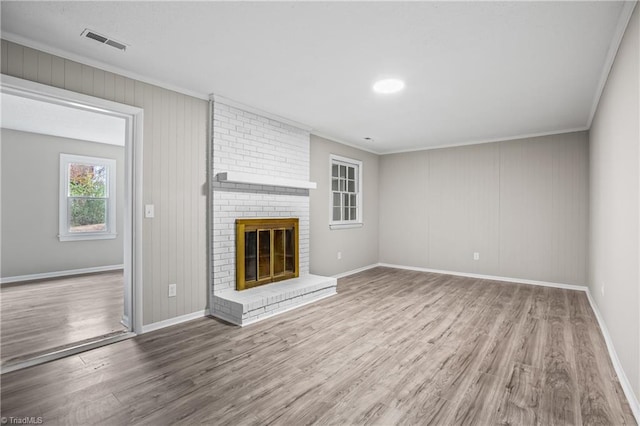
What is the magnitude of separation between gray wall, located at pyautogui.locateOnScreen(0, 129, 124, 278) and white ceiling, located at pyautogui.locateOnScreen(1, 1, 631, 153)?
395cm

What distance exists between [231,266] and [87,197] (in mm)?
4213

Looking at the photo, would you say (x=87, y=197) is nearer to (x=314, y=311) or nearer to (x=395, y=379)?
(x=314, y=311)

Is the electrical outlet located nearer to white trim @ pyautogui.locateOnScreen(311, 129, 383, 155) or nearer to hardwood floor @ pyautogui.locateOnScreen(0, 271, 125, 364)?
hardwood floor @ pyautogui.locateOnScreen(0, 271, 125, 364)

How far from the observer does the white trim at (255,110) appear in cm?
363

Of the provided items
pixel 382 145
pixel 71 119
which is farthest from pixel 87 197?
pixel 382 145

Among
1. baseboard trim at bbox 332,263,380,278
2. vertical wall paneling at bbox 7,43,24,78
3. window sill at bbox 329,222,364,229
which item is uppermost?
vertical wall paneling at bbox 7,43,24,78

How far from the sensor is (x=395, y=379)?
225cm

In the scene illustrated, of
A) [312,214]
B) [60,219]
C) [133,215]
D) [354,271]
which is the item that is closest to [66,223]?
[60,219]

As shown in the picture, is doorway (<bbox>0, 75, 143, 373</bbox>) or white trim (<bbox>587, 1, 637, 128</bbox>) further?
doorway (<bbox>0, 75, 143, 373</bbox>)

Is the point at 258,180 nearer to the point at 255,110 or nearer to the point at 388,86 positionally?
the point at 255,110

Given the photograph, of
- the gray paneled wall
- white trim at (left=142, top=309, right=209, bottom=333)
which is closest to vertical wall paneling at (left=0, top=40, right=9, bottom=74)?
the gray paneled wall

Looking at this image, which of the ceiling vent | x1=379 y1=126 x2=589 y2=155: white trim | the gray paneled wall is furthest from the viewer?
x1=379 y1=126 x2=589 y2=155: white trim

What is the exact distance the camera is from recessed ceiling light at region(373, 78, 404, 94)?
3141 mm

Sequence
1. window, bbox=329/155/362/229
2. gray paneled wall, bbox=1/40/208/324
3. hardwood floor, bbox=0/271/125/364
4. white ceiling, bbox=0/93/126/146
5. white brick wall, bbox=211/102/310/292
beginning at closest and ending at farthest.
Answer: hardwood floor, bbox=0/271/125/364 → gray paneled wall, bbox=1/40/208/324 → white brick wall, bbox=211/102/310/292 → white ceiling, bbox=0/93/126/146 → window, bbox=329/155/362/229
